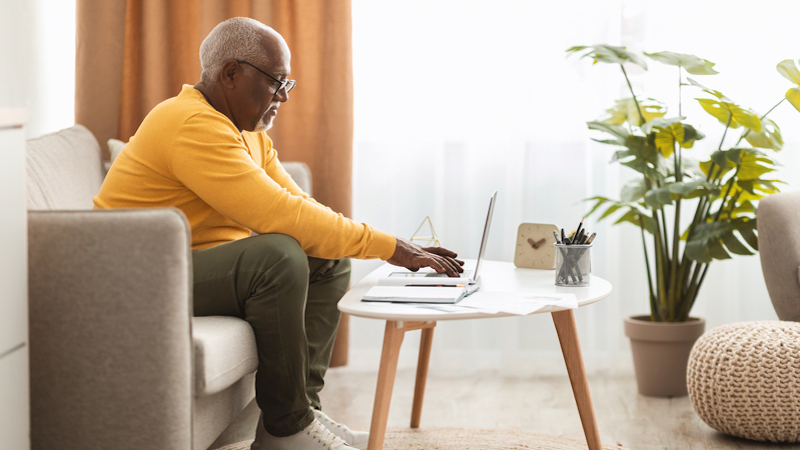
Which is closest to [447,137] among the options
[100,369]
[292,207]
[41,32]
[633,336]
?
[633,336]

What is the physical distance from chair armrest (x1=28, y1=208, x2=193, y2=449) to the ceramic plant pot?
61.6 inches

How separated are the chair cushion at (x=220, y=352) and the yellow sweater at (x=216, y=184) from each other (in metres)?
0.22

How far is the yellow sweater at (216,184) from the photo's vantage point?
1438 millimetres

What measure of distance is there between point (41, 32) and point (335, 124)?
106 centimetres

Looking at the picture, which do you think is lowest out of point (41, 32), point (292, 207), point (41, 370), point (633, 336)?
point (633, 336)

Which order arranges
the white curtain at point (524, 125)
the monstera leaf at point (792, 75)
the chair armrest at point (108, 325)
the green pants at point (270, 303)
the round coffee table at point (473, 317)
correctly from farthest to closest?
the white curtain at point (524, 125) < the monstera leaf at point (792, 75) < the green pants at point (270, 303) < the round coffee table at point (473, 317) < the chair armrest at point (108, 325)

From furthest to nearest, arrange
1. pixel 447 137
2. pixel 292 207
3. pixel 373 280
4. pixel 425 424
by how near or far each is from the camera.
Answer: pixel 447 137, pixel 425 424, pixel 373 280, pixel 292 207

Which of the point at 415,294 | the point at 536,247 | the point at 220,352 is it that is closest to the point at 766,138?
the point at 536,247

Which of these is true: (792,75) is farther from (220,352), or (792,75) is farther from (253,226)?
(220,352)

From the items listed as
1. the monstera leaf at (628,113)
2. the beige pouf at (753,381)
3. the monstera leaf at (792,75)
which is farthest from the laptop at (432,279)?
the monstera leaf at (792,75)

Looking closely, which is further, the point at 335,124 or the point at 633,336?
the point at 335,124

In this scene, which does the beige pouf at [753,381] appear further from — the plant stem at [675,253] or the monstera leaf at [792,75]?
the monstera leaf at [792,75]

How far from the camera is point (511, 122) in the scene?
2.50 metres

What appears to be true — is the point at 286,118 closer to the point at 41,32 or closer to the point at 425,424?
the point at 41,32
